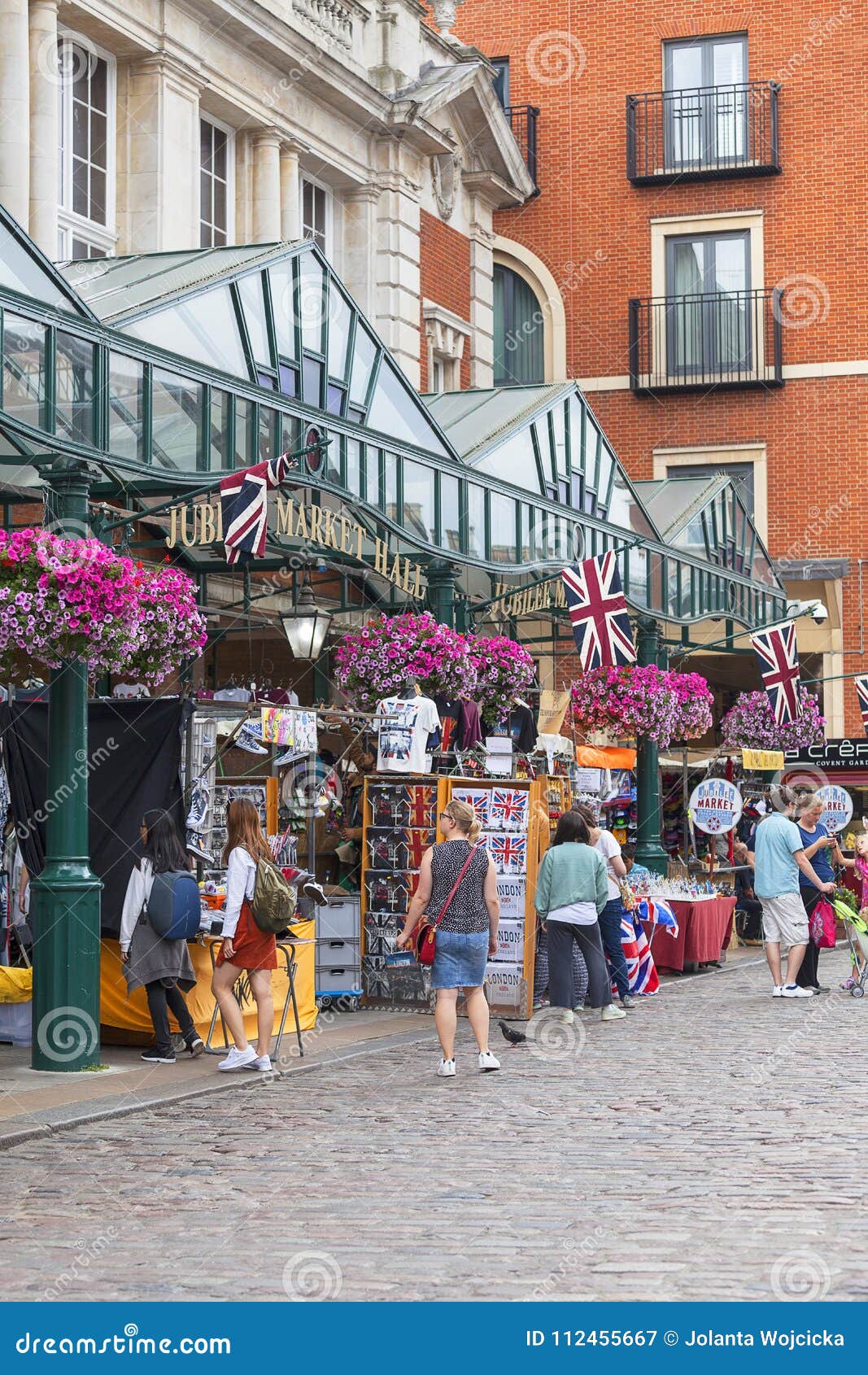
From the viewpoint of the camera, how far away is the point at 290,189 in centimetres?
2256

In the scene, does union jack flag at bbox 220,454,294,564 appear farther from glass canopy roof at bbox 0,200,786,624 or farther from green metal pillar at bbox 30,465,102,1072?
green metal pillar at bbox 30,465,102,1072

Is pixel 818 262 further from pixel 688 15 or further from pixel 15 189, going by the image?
pixel 15 189

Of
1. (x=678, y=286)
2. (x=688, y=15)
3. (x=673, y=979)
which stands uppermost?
(x=688, y=15)

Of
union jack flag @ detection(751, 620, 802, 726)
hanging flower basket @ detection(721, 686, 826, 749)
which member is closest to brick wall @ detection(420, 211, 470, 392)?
union jack flag @ detection(751, 620, 802, 726)

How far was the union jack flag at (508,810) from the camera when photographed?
14992 millimetres

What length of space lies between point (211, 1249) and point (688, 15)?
30887 mm

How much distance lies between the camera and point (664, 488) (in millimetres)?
25750

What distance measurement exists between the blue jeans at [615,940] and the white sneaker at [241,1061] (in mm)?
4716

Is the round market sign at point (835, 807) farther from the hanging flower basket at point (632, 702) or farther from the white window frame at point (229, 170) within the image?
the white window frame at point (229, 170)

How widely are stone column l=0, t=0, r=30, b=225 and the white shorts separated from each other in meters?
9.47

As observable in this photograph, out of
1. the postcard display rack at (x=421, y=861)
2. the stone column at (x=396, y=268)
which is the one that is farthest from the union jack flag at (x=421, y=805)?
the stone column at (x=396, y=268)

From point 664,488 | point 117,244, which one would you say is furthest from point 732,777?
point 117,244

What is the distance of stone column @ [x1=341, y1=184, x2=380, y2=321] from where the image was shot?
24.2 m

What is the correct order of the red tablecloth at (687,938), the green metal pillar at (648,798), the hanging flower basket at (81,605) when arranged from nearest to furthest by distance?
1. the hanging flower basket at (81,605)
2. the red tablecloth at (687,938)
3. the green metal pillar at (648,798)
